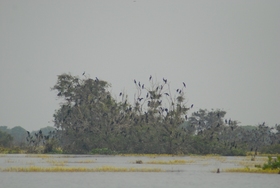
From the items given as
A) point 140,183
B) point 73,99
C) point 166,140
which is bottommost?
point 140,183

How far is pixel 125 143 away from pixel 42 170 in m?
38.9

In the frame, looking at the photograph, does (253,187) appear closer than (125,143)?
Yes

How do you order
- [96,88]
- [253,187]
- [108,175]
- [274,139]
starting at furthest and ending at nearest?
[274,139], [96,88], [108,175], [253,187]

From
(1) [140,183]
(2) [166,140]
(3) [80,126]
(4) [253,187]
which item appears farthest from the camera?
(3) [80,126]

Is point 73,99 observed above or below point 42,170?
above

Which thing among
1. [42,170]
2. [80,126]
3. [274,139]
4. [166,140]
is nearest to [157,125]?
[166,140]

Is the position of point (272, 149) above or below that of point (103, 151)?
above

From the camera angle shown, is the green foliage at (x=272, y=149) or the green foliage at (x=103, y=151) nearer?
the green foliage at (x=103, y=151)

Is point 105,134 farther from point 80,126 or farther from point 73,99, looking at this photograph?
point 73,99

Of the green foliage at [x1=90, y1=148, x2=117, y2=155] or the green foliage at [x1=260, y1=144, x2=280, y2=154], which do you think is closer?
the green foliage at [x1=90, y1=148, x2=117, y2=155]

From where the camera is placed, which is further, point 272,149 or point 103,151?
point 272,149

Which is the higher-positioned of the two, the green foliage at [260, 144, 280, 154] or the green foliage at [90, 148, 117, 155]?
the green foliage at [260, 144, 280, 154]

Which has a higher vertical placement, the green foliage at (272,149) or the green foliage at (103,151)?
the green foliage at (272,149)

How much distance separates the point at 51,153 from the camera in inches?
3076
